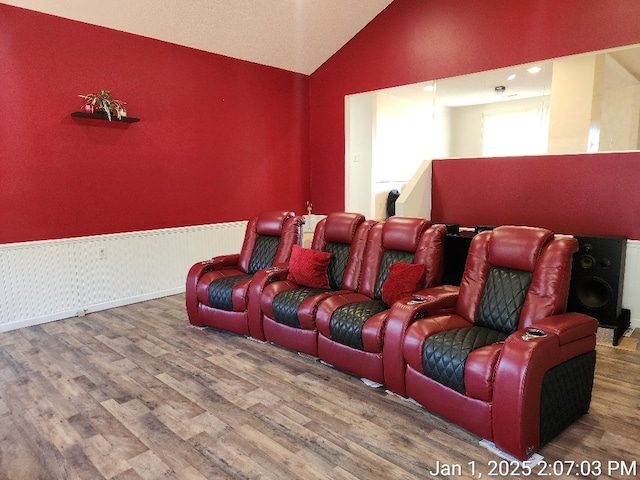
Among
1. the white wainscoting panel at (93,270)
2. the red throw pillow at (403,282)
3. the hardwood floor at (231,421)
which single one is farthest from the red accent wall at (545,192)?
the white wainscoting panel at (93,270)

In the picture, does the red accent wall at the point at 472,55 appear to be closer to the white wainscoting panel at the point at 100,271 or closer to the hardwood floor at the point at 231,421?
the white wainscoting panel at the point at 100,271

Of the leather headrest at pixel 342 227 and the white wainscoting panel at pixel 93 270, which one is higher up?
the leather headrest at pixel 342 227

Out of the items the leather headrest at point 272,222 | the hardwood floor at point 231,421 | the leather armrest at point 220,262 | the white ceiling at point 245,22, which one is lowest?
the hardwood floor at point 231,421

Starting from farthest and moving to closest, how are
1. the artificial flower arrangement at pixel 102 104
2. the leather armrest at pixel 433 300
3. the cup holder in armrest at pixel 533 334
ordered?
the artificial flower arrangement at pixel 102 104 → the leather armrest at pixel 433 300 → the cup holder in armrest at pixel 533 334

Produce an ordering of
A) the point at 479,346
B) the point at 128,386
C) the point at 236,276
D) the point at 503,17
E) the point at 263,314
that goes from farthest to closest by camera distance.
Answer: the point at 503,17
the point at 236,276
the point at 263,314
the point at 128,386
the point at 479,346

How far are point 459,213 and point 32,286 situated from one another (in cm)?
443

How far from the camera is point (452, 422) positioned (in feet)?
7.97

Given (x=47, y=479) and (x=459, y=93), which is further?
(x=459, y=93)

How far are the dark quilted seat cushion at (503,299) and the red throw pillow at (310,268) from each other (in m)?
1.35

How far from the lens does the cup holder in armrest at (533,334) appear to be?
2.13m

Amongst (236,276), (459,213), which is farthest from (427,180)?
(236,276)

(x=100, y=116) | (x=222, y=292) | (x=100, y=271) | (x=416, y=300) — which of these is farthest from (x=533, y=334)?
(x=100, y=116)

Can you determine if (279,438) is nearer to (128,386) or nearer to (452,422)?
(452,422)

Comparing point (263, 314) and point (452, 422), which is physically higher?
point (263, 314)
